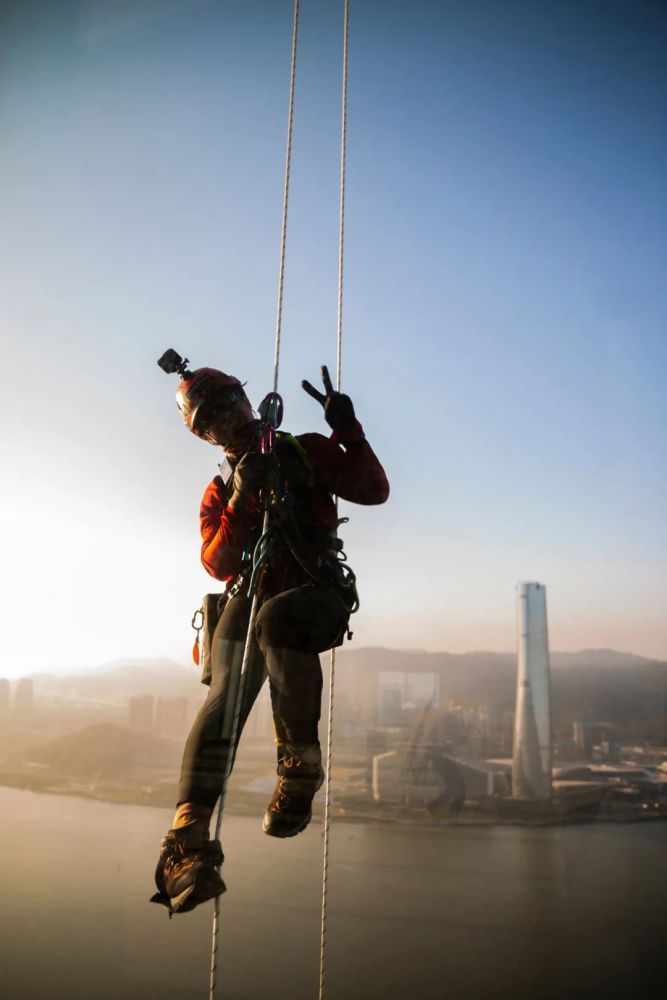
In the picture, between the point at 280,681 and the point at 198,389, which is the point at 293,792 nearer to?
the point at 280,681

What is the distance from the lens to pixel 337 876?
156ft

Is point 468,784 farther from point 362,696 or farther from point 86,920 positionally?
point 86,920

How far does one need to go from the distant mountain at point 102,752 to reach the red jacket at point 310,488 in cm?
5118

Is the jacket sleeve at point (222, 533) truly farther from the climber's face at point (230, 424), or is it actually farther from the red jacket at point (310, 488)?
the climber's face at point (230, 424)

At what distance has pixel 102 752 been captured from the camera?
50.5 m

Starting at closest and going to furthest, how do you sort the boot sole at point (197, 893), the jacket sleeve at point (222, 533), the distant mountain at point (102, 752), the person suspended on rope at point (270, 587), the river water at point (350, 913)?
1. the boot sole at point (197, 893)
2. the person suspended on rope at point (270, 587)
3. the jacket sleeve at point (222, 533)
4. the river water at point (350, 913)
5. the distant mountain at point (102, 752)

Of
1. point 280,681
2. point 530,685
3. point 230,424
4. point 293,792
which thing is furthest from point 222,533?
point 530,685

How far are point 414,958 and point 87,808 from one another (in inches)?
1092

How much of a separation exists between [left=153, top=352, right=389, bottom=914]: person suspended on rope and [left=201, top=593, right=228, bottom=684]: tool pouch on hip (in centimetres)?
3

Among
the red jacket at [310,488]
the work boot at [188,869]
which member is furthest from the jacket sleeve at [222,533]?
the work boot at [188,869]

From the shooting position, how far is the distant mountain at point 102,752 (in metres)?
50.0

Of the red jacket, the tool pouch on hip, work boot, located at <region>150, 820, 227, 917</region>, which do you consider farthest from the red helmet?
work boot, located at <region>150, 820, 227, 917</region>

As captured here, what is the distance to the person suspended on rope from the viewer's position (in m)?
1.64

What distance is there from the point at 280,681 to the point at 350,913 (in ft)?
160
